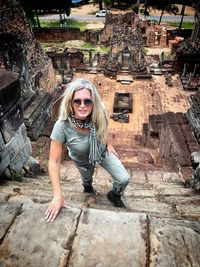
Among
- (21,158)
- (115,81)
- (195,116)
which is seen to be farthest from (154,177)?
(115,81)

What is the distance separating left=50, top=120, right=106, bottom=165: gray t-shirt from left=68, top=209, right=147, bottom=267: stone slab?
0.68 m

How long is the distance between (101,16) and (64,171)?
104 feet

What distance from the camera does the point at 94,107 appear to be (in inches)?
97.6

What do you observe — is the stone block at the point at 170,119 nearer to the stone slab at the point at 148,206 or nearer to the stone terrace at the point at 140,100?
the stone terrace at the point at 140,100

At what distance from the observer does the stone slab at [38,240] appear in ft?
5.64

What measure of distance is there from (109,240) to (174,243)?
0.49m

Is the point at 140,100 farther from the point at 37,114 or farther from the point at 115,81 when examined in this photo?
the point at 37,114

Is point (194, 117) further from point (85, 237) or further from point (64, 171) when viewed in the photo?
point (85, 237)

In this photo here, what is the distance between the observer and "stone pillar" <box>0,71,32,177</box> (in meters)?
3.49

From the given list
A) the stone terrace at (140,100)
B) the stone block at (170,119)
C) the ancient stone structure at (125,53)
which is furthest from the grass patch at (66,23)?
the stone block at (170,119)

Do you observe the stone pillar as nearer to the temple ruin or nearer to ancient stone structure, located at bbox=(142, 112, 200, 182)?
the temple ruin

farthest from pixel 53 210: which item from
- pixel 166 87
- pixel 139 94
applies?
pixel 166 87

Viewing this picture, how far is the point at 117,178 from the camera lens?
9.16 ft

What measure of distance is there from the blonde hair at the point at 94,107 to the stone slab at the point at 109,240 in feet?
2.69
